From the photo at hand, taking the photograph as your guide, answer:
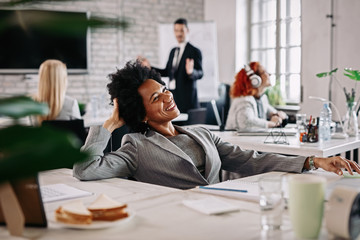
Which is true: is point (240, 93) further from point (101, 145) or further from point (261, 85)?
point (101, 145)

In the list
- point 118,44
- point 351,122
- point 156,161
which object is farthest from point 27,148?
point 118,44

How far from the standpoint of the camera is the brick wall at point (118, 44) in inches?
275

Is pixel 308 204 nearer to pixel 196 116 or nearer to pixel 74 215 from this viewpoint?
pixel 74 215

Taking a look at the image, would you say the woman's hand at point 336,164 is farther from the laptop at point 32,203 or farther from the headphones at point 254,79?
the headphones at point 254,79

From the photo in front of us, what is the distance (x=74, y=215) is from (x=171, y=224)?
26 cm

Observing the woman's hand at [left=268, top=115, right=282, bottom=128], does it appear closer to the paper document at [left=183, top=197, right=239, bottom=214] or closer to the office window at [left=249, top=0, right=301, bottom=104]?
the paper document at [left=183, top=197, right=239, bottom=214]

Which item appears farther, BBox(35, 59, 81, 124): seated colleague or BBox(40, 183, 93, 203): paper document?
BBox(35, 59, 81, 124): seated colleague

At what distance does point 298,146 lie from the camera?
2896 millimetres

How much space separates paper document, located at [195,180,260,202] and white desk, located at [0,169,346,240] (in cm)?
4

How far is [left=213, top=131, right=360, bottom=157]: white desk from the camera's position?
2793 millimetres

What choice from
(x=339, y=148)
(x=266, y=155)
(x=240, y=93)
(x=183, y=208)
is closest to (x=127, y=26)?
(x=183, y=208)

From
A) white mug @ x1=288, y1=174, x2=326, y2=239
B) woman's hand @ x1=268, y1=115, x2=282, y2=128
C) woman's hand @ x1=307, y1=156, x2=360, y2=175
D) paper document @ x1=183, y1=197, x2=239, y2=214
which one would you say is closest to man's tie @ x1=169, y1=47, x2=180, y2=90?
woman's hand @ x1=268, y1=115, x2=282, y2=128

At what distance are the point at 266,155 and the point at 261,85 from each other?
2.10m

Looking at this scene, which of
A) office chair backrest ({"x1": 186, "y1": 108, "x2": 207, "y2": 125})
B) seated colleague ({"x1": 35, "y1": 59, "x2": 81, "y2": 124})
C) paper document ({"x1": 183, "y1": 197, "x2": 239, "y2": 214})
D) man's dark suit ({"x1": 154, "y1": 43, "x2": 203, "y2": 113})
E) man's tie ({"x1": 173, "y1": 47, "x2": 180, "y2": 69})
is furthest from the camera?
man's tie ({"x1": 173, "y1": 47, "x2": 180, "y2": 69})
